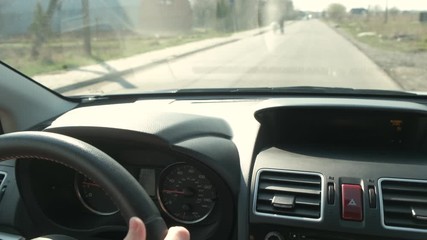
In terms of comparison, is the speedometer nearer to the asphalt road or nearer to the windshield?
the windshield

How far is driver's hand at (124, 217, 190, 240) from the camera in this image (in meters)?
1.50

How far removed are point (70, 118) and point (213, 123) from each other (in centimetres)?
79

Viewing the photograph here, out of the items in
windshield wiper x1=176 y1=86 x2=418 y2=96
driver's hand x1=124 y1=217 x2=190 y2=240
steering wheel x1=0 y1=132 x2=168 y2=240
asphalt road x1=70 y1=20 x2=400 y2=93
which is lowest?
asphalt road x1=70 y1=20 x2=400 y2=93

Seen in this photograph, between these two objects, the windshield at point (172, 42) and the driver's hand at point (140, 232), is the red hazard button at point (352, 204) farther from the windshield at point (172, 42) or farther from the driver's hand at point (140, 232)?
the windshield at point (172, 42)

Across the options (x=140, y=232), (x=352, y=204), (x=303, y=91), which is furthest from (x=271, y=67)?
(x=140, y=232)

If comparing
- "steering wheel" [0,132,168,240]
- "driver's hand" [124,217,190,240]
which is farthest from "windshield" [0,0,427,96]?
"driver's hand" [124,217,190,240]

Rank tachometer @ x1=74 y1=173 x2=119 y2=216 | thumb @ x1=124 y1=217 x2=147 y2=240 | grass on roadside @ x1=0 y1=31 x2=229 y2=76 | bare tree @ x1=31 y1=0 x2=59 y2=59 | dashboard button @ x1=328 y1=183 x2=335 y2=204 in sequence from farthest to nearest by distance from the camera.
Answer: grass on roadside @ x1=0 y1=31 x2=229 y2=76
bare tree @ x1=31 y1=0 x2=59 y2=59
tachometer @ x1=74 y1=173 x2=119 y2=216
dashboard button @ x1=328 y1=183 x2=335 y2=204
thumb @ x1=124 y1=217 x2=147 y2=240

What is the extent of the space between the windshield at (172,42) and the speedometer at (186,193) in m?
1.19

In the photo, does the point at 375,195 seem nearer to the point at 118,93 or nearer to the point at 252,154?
the point at 252,154

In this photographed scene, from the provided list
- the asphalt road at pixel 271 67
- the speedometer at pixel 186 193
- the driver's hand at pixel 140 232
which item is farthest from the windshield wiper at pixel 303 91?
the driver's hand at pixel 140 232

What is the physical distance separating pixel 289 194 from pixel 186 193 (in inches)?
21.3

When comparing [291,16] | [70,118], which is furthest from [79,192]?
[291,16]

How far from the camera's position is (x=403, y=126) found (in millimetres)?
3148

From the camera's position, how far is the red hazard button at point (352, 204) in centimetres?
249
